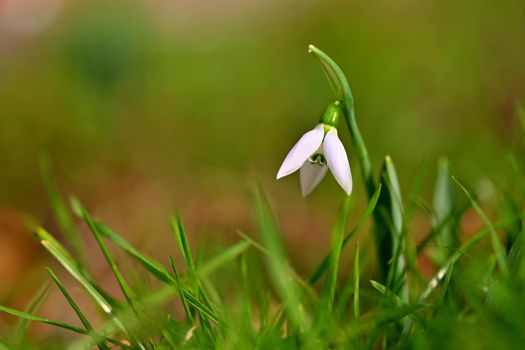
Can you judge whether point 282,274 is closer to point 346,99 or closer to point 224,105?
point 346,99

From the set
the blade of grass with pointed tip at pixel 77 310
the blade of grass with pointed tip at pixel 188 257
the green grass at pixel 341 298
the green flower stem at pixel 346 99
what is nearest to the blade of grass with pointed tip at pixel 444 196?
the green grass at pixel 341 298

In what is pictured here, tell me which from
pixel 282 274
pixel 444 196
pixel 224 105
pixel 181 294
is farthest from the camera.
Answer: pixel 224 105

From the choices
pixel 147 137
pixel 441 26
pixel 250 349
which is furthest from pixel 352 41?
pixel 250 349

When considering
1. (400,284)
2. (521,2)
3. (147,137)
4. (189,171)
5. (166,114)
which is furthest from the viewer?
(521,2)

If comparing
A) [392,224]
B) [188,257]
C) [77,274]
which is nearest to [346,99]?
[392,224]

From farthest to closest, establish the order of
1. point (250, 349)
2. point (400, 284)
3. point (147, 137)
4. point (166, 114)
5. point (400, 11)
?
1. point (400, 11)
2. point (166, 114)
3. point (147, 137)
4. point (400, 284)
5. point (250, 349)

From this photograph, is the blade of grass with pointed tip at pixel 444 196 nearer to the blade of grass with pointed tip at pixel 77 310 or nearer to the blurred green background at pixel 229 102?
the blade of grass with pointed tip at pixel 77 310

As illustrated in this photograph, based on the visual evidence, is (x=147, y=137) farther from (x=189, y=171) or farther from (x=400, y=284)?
(x=400, y=284)
